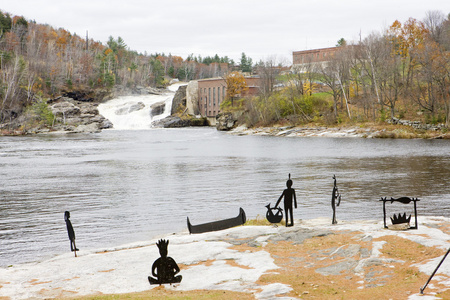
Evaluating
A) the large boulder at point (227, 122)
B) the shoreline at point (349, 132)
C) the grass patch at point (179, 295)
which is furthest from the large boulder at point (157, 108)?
the grass patch at point (179, 295)

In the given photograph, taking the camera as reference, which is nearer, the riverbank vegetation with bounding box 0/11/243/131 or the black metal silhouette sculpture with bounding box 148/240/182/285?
the black metal silhouette sculpture with bounding box 148/240/182/285

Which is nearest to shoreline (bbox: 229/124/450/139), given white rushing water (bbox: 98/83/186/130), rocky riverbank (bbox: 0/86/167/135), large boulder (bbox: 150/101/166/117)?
white rushing water (bbox: 98/83/186/130)

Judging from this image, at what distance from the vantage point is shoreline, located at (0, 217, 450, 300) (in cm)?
862

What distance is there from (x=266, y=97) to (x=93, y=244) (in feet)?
277

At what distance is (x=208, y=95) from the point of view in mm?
123250

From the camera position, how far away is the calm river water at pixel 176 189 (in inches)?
713

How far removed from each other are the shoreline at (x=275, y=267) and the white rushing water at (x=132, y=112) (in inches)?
4139

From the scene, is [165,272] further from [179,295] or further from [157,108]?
[157,108]

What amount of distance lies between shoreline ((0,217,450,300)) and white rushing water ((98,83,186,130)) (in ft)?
345

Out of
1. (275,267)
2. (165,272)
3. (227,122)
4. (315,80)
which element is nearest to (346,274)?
(275,267)

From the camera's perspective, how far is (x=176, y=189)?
28000mm

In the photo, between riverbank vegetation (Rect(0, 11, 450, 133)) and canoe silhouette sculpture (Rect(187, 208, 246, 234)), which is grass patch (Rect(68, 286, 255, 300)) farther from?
riverbank vegetation (Rect(0, 11, 450, 133))

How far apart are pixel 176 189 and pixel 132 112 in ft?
319

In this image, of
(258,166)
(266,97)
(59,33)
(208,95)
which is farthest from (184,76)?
(258,166)
